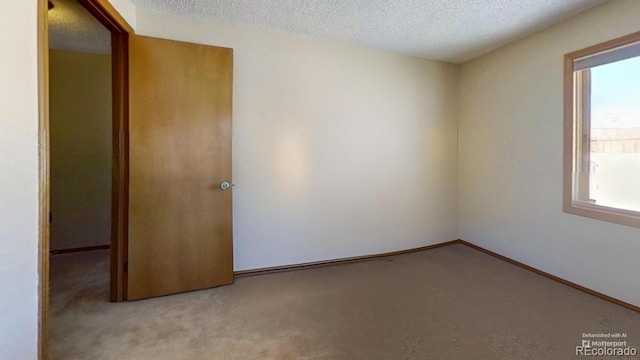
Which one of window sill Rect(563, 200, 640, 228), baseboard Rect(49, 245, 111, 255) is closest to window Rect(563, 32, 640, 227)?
window sill Rect(563, 200, 640, 228)

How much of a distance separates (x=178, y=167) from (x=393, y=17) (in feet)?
7.14

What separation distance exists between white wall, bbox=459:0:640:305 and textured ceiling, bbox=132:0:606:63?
23cm

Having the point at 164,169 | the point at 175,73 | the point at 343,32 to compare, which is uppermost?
the point at 343,32

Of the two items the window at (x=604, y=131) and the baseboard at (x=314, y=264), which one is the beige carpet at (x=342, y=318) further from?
the window at (x=604, y=131)

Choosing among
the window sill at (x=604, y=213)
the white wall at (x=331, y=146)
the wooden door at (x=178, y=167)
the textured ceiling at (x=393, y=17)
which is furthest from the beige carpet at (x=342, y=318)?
the textured ceiling at (x=393, y=17)

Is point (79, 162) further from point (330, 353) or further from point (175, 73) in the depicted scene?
point (330, 353)

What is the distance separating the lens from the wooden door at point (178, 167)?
225 cm

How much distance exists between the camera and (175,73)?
2318 millimetres

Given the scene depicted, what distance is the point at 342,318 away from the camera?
2.04 meters

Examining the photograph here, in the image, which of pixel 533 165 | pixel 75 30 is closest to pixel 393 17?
pixel 533 165

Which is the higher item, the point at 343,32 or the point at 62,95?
the point at 343,32

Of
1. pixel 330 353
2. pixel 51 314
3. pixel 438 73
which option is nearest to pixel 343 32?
pixel 438 73

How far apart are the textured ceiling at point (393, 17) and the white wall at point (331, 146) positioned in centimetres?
19

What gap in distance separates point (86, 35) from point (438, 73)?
394cm
